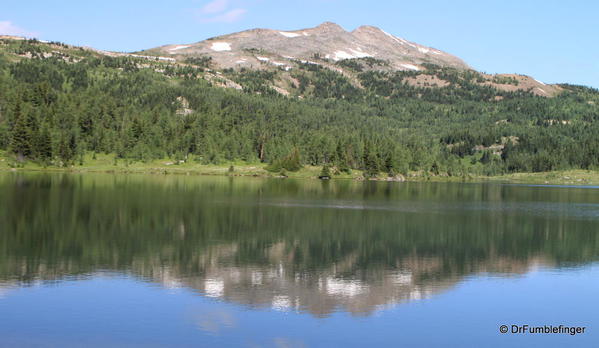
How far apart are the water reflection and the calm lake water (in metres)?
0.17

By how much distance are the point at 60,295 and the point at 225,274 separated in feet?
34.9

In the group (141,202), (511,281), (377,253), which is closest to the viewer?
(511,281)

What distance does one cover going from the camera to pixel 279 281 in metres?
36.5

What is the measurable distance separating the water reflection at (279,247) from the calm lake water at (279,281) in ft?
0.56

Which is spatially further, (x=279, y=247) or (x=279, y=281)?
(x=279, y=247)

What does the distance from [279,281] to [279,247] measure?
1348 cm

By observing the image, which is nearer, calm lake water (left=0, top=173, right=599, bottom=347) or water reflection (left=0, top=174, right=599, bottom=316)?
calm lake water (left=0, top=173, right=599, bottom=347)

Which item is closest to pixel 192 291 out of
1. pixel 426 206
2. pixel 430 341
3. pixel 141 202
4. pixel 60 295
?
pixel 60 295

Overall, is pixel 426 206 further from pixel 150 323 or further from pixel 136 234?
pixel 150 323

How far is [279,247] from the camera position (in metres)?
49.9

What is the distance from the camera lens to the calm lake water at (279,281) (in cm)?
2653

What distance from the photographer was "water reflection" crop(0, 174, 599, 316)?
35.1 meters

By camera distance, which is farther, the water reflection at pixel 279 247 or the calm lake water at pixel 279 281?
the water reflection at pixel 279 247

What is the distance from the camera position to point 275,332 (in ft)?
86.4
